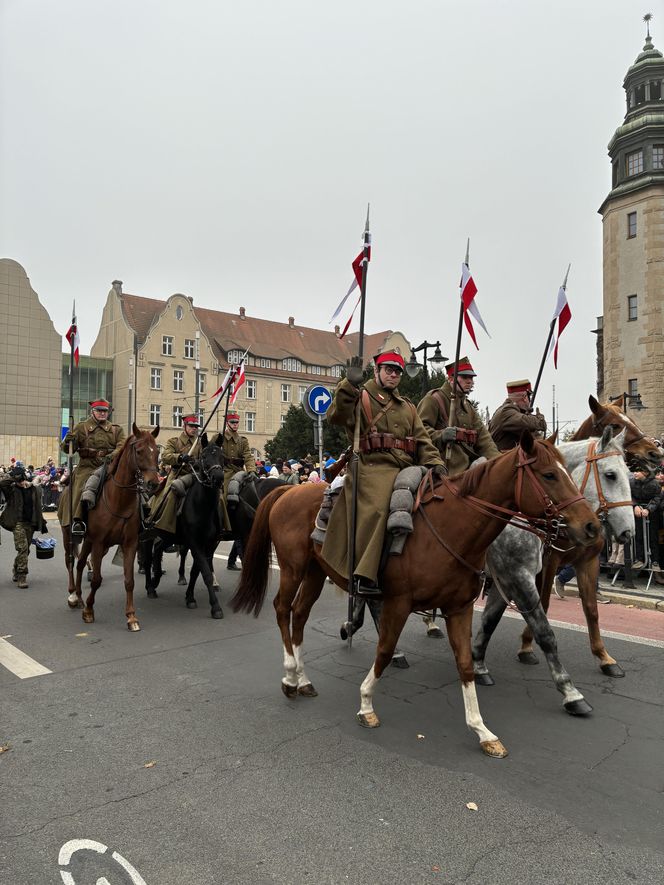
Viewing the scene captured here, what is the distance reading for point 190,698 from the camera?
16.9ft

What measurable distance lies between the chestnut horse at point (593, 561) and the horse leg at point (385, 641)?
67.4 inches

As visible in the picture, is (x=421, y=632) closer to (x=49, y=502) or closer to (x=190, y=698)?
(x=190, y=698)

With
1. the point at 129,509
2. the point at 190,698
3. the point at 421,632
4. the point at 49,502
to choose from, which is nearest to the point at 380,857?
the point at 190,698

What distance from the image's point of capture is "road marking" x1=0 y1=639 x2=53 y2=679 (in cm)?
581

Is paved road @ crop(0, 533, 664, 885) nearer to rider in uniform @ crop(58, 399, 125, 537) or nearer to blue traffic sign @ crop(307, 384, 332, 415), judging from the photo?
rider in uniform @ crop(58, 399, 125, 537)

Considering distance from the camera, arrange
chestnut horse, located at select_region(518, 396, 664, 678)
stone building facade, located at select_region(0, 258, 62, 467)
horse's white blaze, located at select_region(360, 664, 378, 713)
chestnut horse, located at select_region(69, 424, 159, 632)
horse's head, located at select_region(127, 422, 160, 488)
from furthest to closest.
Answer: stone building facade, located at select_region(0, 258, 62, 467) → chestnut horse, located at select_region(69, 424, 159, 632) → horse's head, located at select_region(127, 422, 160, 488) → chestnut horse, located at select_region(518, 396, 664, 678) → horse's white blaze, located at select_region(360, 664, 378, 713)

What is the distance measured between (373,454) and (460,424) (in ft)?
5.22

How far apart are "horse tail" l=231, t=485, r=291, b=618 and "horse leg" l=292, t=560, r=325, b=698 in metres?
0.69

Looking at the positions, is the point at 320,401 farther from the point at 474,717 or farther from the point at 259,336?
the point at 259,336

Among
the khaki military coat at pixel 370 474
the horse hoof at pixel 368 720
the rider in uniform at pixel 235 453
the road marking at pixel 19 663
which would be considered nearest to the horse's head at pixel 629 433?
the khaki military coat at pixel 370 474

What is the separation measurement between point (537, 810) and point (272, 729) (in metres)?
1.92

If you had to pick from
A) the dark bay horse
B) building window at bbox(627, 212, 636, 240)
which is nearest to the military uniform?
the dark bay horse

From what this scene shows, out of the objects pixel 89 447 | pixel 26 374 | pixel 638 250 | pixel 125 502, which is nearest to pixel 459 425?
pixel 125 502

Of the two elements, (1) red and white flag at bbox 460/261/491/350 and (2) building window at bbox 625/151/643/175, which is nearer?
(1) red and white flag at bbox 460/261/491/350
